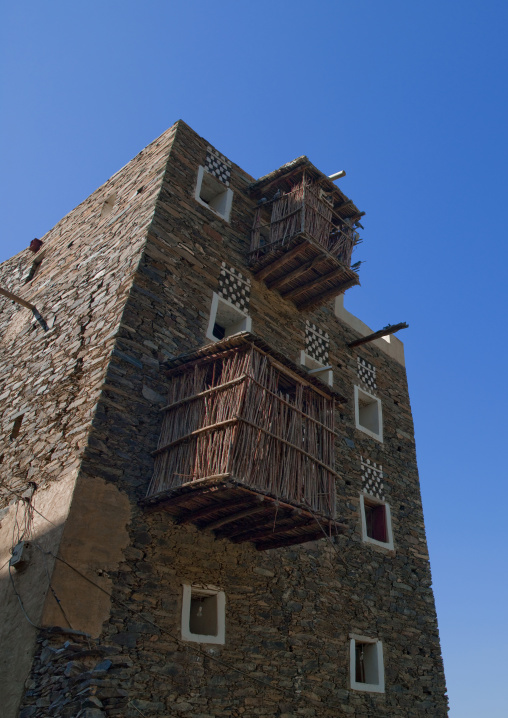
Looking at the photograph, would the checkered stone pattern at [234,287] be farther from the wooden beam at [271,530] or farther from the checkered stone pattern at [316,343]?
the wooden beam at [271,530]

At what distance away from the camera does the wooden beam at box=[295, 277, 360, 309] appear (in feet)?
37.3

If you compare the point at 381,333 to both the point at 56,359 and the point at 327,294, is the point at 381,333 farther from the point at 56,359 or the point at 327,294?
the point at 56,359

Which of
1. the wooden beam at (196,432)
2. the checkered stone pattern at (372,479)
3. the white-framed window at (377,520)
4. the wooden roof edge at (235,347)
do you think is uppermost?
the checkered stone pattern at (372,479)

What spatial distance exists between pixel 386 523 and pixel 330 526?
404cm

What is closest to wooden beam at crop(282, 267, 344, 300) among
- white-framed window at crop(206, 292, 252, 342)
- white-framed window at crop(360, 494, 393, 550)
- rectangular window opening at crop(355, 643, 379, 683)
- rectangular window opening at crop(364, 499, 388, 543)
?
white-framed window at crop(206, 292, 252, 342)

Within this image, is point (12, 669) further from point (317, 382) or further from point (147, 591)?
point (317, 382)

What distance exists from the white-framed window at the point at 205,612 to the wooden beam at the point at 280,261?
18.4 ft

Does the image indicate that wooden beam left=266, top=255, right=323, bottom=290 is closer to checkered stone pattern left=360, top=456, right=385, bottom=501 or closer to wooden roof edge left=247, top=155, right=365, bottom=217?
wooden roof edge left=247, top=155, right=365, bottom=217

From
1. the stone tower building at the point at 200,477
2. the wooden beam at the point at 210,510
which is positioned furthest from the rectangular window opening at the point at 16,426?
the wooden beam at the point at 210,510

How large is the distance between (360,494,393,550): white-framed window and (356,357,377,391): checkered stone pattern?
2630mm

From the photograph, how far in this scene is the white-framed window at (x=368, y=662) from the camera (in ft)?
30.0

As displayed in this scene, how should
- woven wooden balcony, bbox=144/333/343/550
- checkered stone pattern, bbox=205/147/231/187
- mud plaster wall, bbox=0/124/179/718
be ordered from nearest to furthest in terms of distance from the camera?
mud plaster wall, bbox=0/124/179/718 → woven wooden balcony, bbox=144/333/343/550 → checkered stone pattern, bbox=205/147/231/187

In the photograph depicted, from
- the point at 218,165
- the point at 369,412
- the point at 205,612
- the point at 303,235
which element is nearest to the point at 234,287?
the point at 303,235

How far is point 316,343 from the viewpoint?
11977mm
